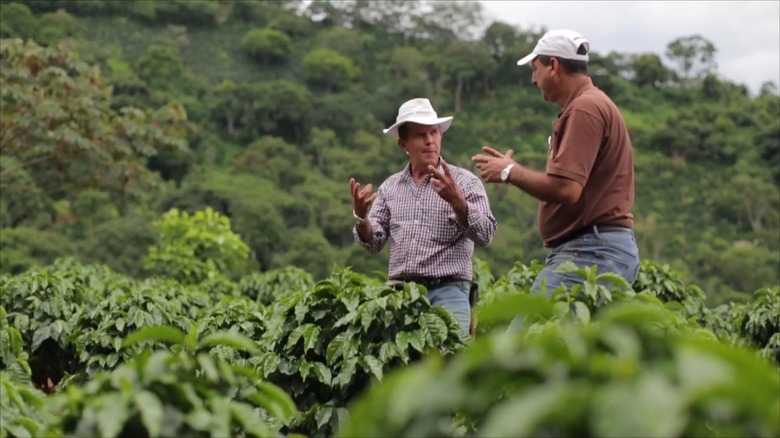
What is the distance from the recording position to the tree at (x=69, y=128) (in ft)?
52.7

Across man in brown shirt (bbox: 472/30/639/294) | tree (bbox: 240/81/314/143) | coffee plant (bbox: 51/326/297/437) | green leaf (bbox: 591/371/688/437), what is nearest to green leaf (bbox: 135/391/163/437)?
coffee plant (bbox: 51/326/297/437)

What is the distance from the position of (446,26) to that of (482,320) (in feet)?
253

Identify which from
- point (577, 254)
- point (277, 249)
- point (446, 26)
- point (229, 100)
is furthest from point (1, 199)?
point (446, 26)

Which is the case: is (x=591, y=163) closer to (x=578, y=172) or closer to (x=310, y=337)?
(x=578, y=172)

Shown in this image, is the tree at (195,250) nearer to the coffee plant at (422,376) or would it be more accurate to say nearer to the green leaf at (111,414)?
the coffee plant at (422,376)

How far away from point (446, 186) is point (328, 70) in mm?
66464

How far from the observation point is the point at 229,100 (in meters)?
59.9

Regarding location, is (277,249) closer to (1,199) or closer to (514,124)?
(1,199)

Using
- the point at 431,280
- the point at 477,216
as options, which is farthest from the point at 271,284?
the point at 477,216

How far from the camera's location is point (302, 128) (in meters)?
60.4

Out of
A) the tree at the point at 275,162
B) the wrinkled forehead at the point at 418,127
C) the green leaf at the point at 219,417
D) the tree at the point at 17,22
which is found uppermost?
the green leaf at the point at 219,417

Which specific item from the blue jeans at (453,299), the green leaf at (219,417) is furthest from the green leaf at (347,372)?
the green leaf at (219,417)

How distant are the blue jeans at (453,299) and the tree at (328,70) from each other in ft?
216

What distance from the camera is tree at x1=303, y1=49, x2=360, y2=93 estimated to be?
2758 inches
